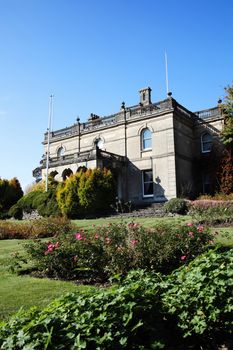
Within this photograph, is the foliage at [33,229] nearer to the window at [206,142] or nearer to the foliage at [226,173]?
the foliage at [226,173]

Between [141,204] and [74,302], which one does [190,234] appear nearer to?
[74,302]

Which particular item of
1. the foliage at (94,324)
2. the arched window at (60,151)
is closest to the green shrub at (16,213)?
the arched window at (60,151)

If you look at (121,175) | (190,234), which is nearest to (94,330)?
(190,234)

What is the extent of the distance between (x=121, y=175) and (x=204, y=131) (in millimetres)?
8921

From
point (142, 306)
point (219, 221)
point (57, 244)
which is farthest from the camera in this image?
point (219, 221)

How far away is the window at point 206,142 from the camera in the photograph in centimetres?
3199

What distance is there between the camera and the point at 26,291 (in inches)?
278

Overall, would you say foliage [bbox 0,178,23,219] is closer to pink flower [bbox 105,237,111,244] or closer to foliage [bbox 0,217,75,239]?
foliage [bbox 0,217,75,239]

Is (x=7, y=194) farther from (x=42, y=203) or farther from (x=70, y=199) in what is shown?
(x=70, y=199)

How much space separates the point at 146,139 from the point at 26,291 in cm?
2544

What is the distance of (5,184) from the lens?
3309cm

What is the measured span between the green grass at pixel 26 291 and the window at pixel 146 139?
23511mm

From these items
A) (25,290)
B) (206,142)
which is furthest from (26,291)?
(206,142)

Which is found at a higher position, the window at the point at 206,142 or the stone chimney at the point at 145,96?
the stone chimney at the point at 145,96
